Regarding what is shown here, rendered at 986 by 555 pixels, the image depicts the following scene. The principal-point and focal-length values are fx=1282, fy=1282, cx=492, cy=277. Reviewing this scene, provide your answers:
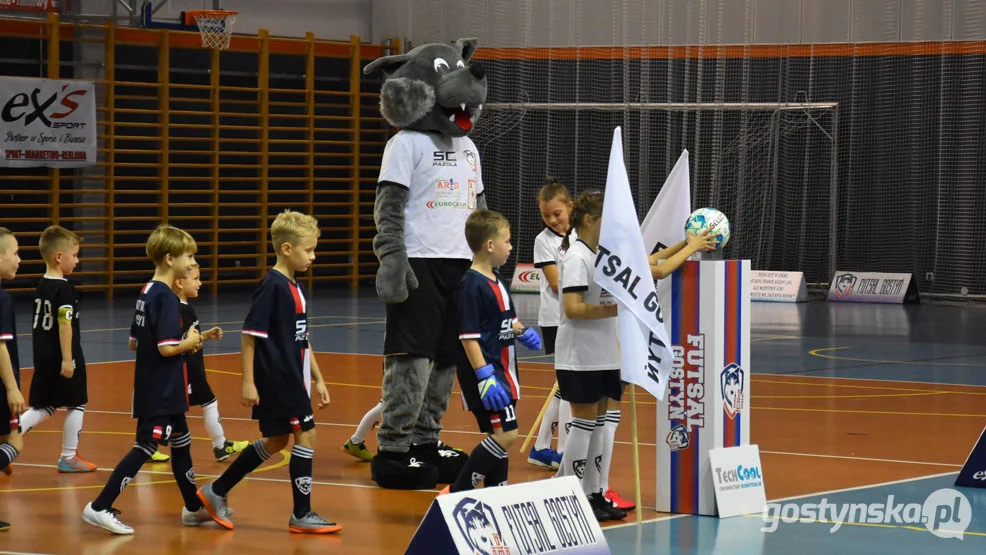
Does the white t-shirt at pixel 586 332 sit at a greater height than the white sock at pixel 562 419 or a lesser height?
greater

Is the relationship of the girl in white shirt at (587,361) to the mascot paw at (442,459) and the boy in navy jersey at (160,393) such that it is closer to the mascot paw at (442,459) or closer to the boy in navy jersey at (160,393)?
the mascot paw at (442,459)

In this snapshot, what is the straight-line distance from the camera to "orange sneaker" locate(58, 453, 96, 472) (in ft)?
22.5

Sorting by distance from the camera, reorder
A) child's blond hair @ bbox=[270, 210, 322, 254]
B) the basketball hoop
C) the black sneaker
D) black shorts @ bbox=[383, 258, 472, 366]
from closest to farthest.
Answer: child's blond hair @ bbox=[270, 210, 322, 254] → the black sneaker → black shorts @ bbox=[383, 258, 472, 366] → the basketball hoop

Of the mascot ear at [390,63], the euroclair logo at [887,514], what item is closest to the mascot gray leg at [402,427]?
the mascot ear at [390,63]

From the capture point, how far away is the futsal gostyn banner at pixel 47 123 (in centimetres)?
1684

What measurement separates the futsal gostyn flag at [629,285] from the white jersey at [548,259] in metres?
1.43

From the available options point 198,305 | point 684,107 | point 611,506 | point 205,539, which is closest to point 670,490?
point 611,506

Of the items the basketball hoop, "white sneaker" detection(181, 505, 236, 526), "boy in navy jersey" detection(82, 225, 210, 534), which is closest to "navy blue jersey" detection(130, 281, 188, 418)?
"boy in navy jersey" detection(82, 225, 210, 534)

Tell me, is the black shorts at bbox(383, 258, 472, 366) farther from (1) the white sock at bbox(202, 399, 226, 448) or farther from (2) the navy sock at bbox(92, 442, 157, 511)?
(2) the navy sock at bbox(92, 442, 157, 511)

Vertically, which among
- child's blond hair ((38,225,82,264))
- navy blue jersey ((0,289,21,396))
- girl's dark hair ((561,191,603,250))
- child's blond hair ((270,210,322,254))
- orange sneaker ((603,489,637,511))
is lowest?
orange sneaker ((603,489,637,511))

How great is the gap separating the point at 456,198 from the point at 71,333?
7.13 ft

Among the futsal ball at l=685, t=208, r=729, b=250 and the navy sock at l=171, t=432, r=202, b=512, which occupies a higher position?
→ the futsal ball at l=685, t=208, r=729, b=250

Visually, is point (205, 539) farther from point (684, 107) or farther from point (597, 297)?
point (684, 107)

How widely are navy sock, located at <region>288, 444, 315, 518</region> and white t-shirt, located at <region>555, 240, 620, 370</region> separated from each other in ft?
3.92
